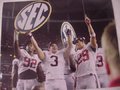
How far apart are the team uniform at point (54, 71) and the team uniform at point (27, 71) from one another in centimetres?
3

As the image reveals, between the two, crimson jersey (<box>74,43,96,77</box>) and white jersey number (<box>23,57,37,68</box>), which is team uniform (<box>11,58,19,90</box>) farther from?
crimson jersey (<box>74,43,96,77</box>)

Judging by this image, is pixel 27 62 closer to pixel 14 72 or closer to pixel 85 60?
pixel 14 72

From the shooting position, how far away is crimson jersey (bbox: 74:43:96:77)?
0.49 meters

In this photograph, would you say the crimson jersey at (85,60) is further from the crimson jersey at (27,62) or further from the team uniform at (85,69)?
the crimson jersey at (27,62)

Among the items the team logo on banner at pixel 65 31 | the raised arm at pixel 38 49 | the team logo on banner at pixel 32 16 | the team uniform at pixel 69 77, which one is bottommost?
the team uniform at pixel 69 77

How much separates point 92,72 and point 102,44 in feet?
0.26

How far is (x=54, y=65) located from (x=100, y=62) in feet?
0.39

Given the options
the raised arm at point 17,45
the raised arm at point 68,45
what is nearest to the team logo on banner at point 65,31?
the raised arm at point 68,45

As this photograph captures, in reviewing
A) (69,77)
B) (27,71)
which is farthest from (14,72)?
(69,77)

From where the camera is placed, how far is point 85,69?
19.3 inches

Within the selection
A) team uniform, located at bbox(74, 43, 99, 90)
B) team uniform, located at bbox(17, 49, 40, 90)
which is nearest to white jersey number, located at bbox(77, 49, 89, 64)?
team uniform, located at bbox(74, 43, 99, 90)

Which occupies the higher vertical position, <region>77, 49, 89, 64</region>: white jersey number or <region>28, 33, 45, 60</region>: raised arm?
<region>28, 33, 45, 60</region>: raised arm

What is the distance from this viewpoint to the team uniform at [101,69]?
1.58 ft

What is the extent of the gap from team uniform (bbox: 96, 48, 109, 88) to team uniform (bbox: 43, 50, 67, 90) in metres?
0.09
